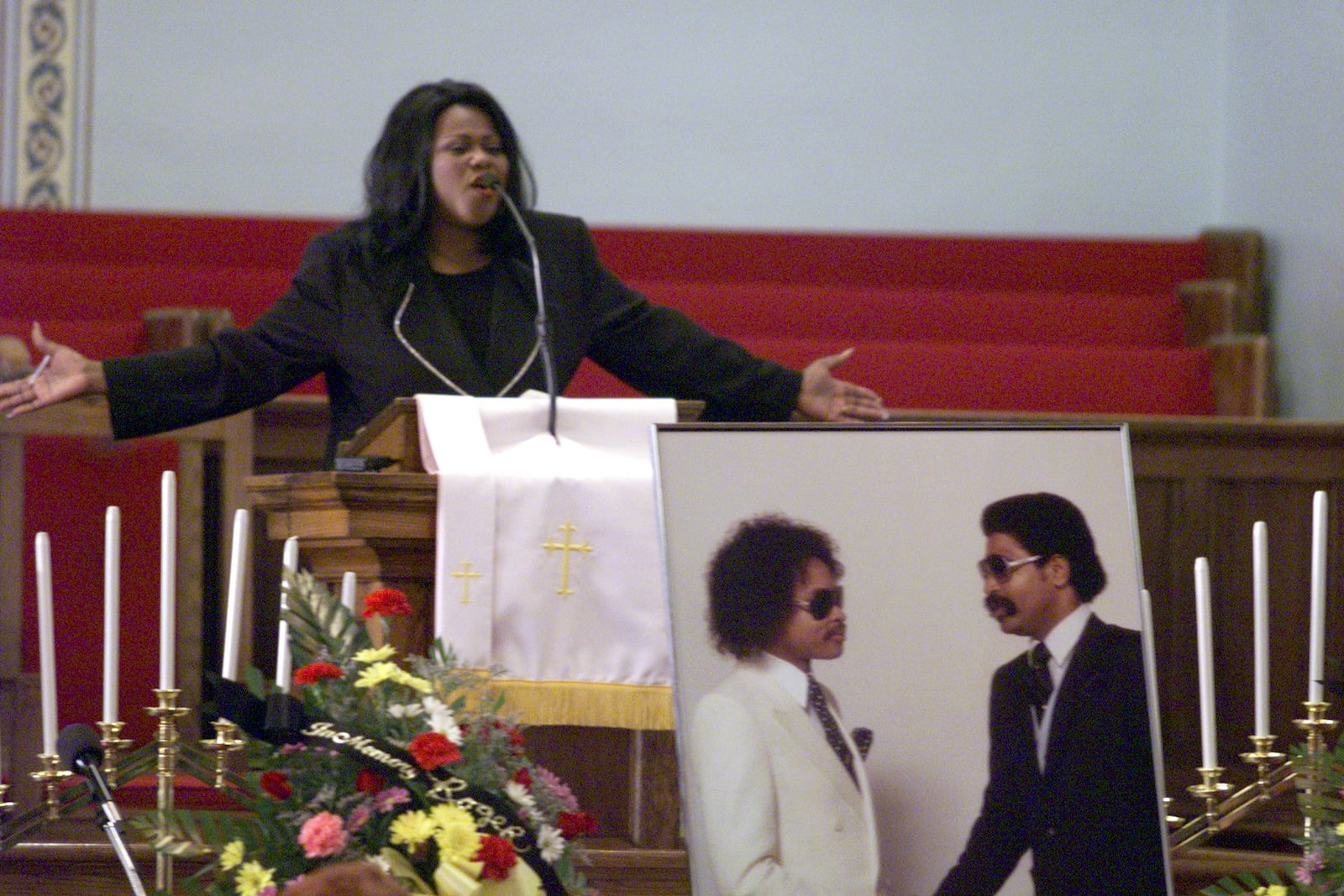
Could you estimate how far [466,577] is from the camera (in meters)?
2.21

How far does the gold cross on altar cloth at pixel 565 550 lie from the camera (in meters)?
2.25

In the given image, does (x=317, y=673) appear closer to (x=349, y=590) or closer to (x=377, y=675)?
(x=377, y=675)

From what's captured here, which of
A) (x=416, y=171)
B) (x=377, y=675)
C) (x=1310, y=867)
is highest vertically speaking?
(x=416, y=171)

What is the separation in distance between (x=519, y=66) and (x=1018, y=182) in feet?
5.22

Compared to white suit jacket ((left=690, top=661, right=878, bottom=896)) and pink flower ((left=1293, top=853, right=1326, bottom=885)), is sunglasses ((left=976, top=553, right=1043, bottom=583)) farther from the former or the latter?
pink flower ((left=1293, top=853, right=1326, bottom=885))

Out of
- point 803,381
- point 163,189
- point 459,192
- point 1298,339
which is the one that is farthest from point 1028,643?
point 163,189

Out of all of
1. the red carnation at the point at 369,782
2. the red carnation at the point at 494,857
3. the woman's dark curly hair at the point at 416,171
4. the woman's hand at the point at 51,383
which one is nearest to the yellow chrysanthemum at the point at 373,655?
the red carnation at the point at 369,782

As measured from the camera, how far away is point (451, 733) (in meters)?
1.63

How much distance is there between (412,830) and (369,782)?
0.26 feet

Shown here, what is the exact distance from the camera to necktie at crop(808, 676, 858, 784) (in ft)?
6.06

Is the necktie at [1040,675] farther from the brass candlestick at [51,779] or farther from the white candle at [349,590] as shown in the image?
the brass candlestick at [51,779]

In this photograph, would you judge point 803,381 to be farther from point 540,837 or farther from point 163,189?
point 163,189

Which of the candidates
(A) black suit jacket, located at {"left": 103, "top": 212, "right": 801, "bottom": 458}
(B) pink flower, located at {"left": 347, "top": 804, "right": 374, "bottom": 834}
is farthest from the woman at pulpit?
(B) pink flower, located at {"left": 347, "top": 804, "right": 374, "bottom": 834}

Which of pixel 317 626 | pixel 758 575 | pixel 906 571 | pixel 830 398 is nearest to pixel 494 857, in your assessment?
pixel 317 626
